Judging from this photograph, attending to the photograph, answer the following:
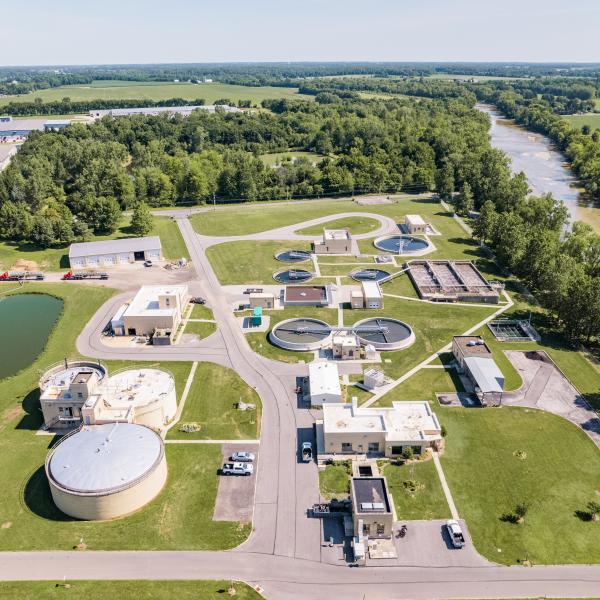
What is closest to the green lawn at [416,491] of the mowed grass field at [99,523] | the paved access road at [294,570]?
the paved access road at [294,570]

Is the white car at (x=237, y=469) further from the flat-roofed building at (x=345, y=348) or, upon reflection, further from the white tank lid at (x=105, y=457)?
the flat-roofed building at (x=345, y=348)

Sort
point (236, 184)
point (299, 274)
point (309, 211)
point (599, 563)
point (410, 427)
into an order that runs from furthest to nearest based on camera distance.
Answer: point (236, 184), point (309, 211), point (299, 274), point (410, 427), point (599, 563)

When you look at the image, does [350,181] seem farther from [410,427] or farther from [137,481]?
[137,481]

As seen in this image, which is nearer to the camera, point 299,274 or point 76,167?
point 299,274

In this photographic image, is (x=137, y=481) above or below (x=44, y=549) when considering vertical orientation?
above

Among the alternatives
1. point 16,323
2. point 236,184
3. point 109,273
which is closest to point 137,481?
point 16,323

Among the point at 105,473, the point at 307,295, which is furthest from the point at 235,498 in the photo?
the point at 307,295
